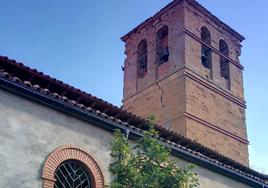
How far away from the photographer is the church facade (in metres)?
9.04

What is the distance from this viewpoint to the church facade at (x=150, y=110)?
29.7ft

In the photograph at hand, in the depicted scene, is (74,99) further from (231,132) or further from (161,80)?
(231,132)

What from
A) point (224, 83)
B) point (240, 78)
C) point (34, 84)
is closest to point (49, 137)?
point (34, 84)

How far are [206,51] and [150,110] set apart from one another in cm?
362

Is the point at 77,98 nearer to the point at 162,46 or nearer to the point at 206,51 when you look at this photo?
the point at 162,46

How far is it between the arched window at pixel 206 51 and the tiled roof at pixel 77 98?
756 cm

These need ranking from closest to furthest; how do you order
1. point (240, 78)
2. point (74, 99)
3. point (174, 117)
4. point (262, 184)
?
point (74, 99)
point (262, 184)
point (174, 117)
point (240, 78)

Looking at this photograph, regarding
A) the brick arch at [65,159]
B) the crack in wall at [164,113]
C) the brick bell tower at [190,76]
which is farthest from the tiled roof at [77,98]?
the crack in wall at [164,113]

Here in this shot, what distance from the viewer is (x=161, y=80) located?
62.1ft

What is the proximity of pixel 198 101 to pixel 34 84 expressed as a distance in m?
9.67

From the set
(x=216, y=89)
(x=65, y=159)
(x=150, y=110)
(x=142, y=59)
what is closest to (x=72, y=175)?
(x=65, y=159)

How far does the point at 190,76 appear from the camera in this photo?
18.1 metres

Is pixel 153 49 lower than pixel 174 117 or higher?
higher

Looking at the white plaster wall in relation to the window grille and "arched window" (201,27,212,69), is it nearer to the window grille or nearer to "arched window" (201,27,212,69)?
the window grille
